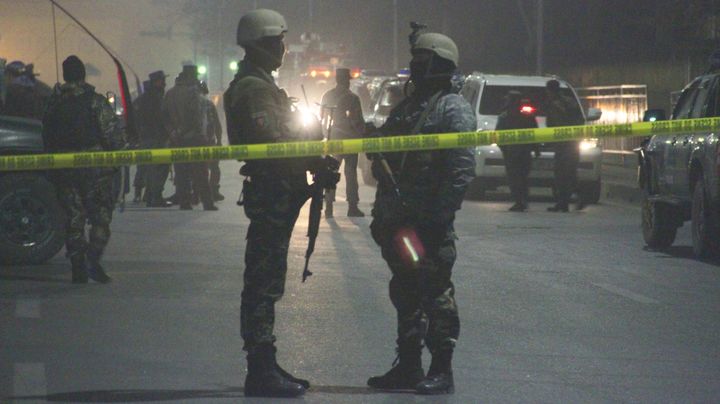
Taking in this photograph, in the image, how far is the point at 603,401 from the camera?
6820 millimetres

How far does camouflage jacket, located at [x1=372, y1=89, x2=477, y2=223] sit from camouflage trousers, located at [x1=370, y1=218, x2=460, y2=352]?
0.09m

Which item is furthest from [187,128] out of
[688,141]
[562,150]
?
[688,141]

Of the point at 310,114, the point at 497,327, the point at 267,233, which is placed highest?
the point at 310,114

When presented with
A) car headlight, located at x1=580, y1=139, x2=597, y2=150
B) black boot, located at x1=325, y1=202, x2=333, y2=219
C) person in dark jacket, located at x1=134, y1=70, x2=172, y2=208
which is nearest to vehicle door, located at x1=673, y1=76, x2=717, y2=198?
black boot, located at x1=325, y1=202, x2=333, y2=219

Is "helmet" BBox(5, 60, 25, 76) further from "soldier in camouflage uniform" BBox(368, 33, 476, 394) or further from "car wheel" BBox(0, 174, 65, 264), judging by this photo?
"soldier in camouflage uniform" BBox(368, 33, 476, 394)

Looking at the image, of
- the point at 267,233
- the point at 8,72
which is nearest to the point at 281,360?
the point at 267,233

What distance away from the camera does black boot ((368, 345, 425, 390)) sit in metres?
7.03

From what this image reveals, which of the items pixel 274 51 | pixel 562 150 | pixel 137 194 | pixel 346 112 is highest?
pixel 274 51

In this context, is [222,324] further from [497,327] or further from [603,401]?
[603,401]

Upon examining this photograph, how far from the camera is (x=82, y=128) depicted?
435 inches

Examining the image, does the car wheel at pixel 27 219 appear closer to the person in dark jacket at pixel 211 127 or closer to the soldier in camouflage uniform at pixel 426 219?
the soldier in camouflage uniform at pixel 426 219

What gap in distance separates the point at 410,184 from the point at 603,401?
53.1 inches

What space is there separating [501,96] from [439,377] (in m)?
15.9

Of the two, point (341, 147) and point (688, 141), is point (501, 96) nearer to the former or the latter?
point (688, 141)
